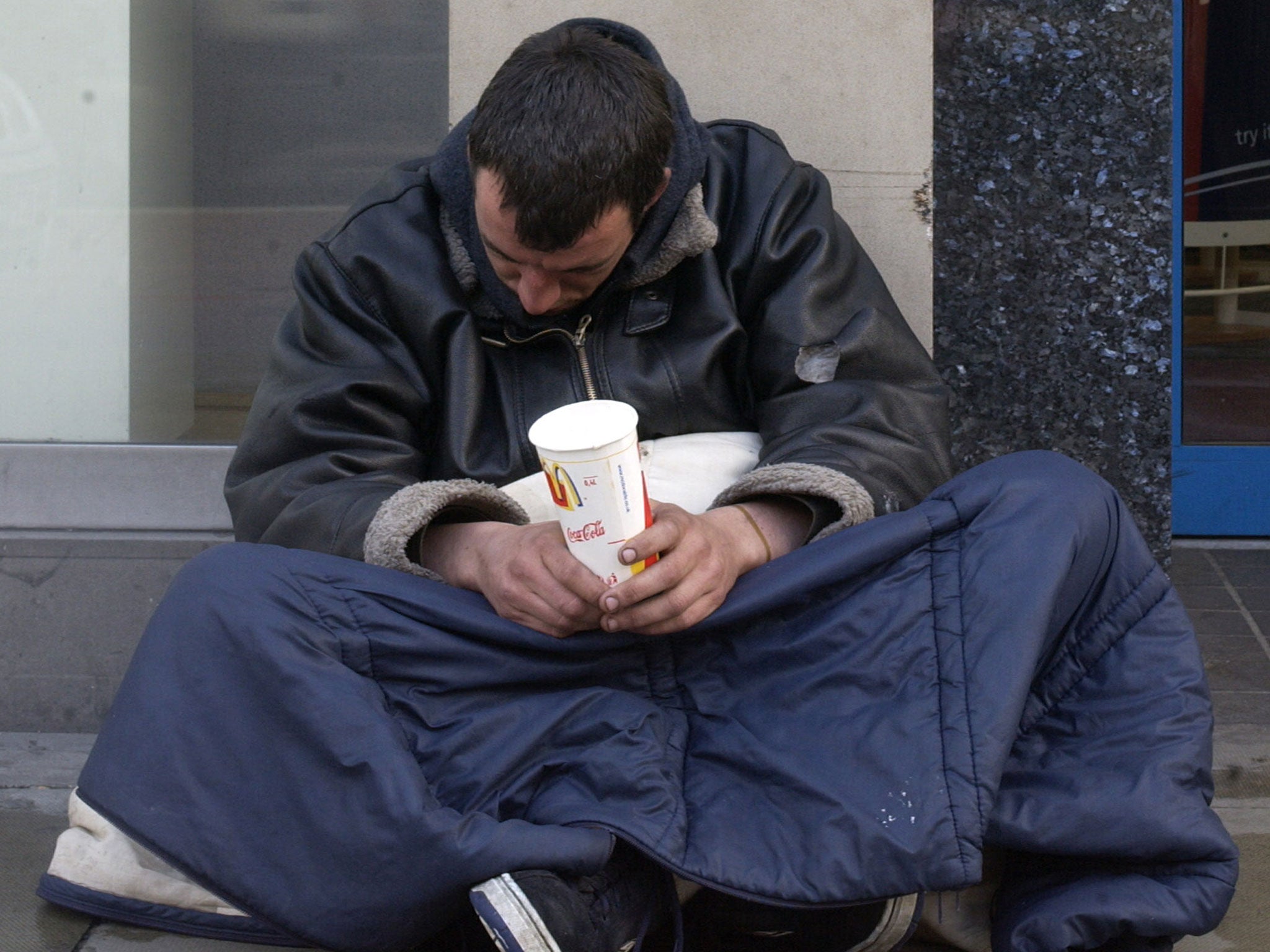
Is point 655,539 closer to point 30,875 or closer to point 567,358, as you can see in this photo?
point 567,358

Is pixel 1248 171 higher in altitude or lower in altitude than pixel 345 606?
higher

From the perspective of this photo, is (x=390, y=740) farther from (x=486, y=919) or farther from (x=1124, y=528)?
(x=1124, y=528)

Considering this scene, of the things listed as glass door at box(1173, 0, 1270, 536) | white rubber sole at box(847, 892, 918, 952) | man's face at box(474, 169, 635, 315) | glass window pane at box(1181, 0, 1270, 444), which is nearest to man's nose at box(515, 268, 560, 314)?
man's face at box(474, 169, 635, 315)

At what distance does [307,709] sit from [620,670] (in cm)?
42

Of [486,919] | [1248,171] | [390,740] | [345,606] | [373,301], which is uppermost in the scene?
[1248,171]

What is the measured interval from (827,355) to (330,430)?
31.9 inches

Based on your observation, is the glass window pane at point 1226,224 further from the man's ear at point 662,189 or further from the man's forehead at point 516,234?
the man's forehead at point 516,234

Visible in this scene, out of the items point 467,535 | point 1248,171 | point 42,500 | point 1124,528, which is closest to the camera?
point 1124,528

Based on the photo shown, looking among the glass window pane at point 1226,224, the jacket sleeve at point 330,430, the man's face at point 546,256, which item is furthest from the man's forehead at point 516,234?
the glass window pane at point 1226,224

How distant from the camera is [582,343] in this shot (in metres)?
2.23

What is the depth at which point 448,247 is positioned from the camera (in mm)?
2227

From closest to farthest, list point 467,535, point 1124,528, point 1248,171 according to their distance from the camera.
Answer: point 1124,528, point 467,535, point 1248,171

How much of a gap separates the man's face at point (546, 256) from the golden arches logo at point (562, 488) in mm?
444

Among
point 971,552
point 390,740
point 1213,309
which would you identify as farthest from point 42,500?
point 1213,309
